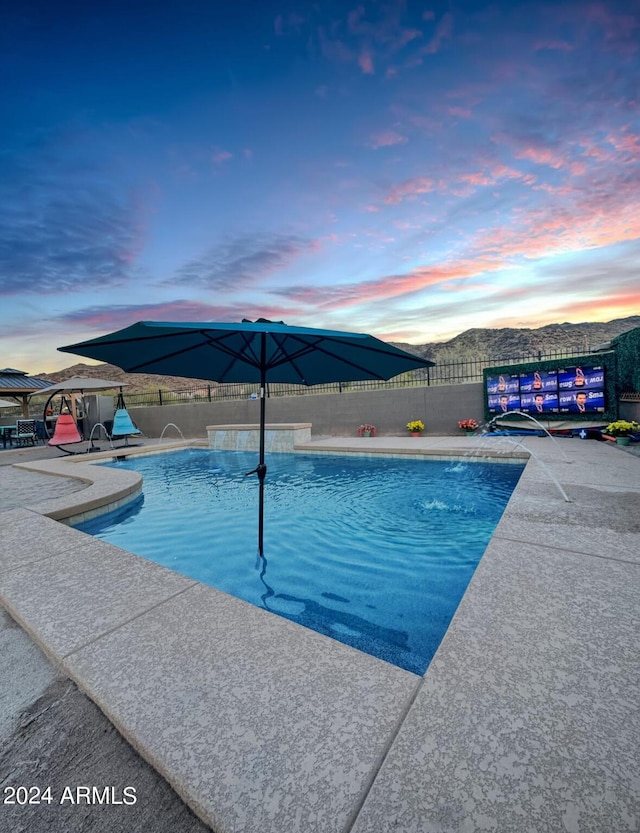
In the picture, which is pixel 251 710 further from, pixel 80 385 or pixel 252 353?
pixel 80 385

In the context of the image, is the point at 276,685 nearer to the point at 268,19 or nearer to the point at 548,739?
the point at 548,739

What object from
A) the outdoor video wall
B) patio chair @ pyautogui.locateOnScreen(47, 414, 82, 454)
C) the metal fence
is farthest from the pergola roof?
the outdoor video wall

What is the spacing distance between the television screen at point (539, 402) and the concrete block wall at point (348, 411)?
1.20 metres

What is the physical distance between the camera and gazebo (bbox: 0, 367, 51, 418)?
14.3 metres

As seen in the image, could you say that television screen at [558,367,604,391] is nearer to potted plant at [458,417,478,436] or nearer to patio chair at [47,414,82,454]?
potted plant at [458,417,478,436]

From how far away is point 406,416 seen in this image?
1194 cm

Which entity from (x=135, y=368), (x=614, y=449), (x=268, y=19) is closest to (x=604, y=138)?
(x=614, y=449)

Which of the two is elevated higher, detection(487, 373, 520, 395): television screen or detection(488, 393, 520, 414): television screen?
detection(487, 373, 520, 395): television screen

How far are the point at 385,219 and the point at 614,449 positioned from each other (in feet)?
26.5

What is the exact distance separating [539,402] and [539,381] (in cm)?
60

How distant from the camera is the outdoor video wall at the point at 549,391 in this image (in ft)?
30.2

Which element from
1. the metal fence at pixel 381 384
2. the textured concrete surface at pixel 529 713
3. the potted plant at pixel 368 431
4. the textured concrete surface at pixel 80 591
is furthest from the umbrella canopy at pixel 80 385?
the textured concrete surface at pixel 529 713

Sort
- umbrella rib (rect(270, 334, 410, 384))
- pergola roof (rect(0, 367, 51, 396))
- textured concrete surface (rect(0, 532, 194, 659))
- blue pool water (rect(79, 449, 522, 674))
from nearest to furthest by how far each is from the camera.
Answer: textured concrete surface (rect(0, 532, 194, 659)) → blue pool water (rect(79, 449, 522, 674)) → umbrella rib (rect(270, 334, 410, 384)) → pergola roof (rect(0, 367, 51, 396))

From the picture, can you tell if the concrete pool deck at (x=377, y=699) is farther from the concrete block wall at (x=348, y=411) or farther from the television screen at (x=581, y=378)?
the concrete block wall at (x=348, y=411)
